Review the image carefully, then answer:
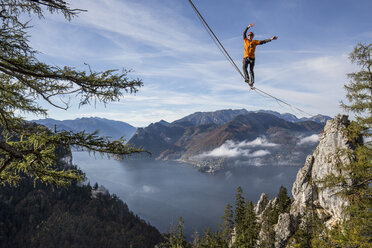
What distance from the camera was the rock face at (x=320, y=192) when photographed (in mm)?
28531

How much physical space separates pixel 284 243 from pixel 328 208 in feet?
28.4

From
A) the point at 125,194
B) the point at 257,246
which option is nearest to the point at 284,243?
the point at 257,246

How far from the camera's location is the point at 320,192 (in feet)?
105

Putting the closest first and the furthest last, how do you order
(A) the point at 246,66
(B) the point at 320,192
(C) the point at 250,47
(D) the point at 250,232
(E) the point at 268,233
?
(C) the point at 250,47 → (A) the point at 246,66 → (B) the point at 320,192 → (D) the point at 250,232 → (E) the point at 268,233

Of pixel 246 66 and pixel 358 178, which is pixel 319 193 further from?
pixel 246 66

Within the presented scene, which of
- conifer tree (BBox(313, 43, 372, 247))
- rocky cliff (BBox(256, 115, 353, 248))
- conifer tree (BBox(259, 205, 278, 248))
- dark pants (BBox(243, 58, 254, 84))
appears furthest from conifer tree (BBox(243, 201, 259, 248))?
dark pants (BBox(243, 58, 254, 84))

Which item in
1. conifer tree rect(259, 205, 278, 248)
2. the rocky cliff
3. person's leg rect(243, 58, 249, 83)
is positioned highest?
person's leg rect(243, 58, 249, 83)

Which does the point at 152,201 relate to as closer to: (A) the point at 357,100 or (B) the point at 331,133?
(B) the point at 331,133

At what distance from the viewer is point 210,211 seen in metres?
130

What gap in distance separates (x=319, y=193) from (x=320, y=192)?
4.52 feet

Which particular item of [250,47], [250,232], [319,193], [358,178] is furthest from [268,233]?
[250,47]

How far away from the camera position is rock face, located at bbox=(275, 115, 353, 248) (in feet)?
93.6

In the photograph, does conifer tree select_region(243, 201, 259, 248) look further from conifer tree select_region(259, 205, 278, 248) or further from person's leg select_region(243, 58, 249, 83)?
person's leg select_region(243, 58, 249, 83)

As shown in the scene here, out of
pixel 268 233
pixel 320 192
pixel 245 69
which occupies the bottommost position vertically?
pixel 268 233
